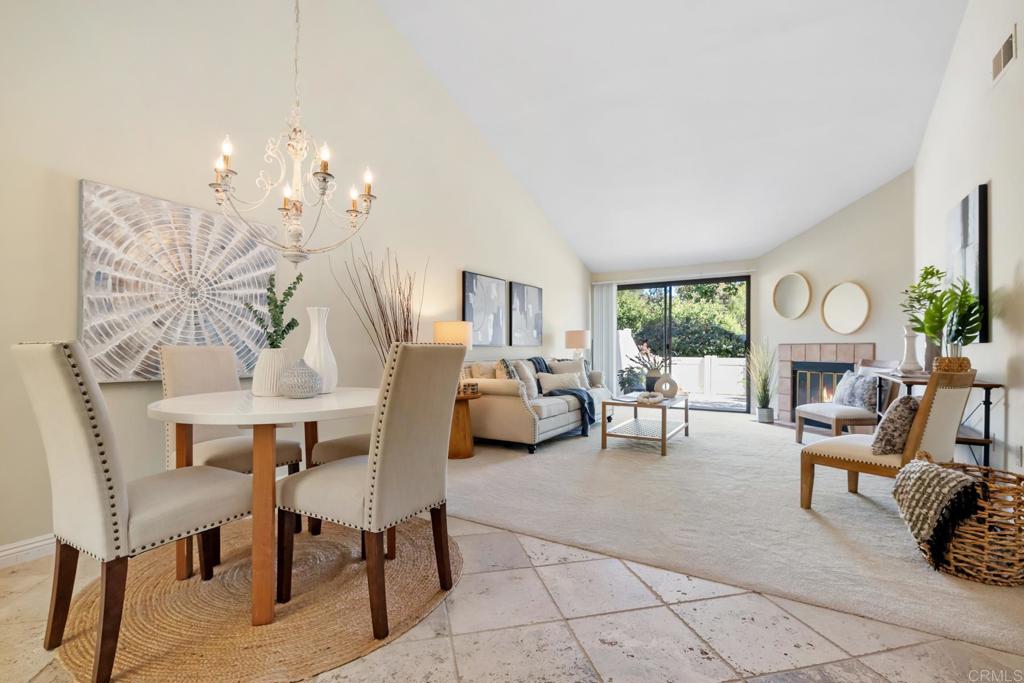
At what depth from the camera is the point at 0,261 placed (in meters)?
2.07

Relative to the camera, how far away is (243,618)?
5.48ft

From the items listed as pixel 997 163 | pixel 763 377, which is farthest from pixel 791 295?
pixel 997 163

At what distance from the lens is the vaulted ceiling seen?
3434 millimetres

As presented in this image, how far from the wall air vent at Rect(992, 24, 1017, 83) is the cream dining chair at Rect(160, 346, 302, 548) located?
14.0 feet

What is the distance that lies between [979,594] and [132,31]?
→ 182 inches

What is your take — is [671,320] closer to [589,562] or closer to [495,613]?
[589,562]

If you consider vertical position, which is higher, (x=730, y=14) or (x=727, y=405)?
(x=730, y=14)

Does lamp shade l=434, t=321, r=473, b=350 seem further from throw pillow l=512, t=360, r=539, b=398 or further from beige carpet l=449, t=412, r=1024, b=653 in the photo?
beige carpet l=449, t=412, r=1024, b=653

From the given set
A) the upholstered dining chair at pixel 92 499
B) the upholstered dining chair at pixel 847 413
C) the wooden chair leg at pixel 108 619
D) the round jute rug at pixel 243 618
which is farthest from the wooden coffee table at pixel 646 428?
the wooden chair leg at pixel 108 619

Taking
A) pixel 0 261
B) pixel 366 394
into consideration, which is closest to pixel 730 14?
pixel 366 394

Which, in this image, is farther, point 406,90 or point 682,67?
point 406,90

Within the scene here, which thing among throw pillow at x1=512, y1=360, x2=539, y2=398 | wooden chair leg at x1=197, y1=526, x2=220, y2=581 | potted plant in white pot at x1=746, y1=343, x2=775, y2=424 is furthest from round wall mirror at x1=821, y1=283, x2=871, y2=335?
wooden chair leg at x1=197, y1=526, x2=220, y2=581

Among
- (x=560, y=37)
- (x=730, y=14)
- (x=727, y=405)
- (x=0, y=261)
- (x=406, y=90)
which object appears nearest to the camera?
(x=0, y=261)

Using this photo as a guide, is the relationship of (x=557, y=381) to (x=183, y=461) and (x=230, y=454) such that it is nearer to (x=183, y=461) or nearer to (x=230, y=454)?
(x=230, y=454)
